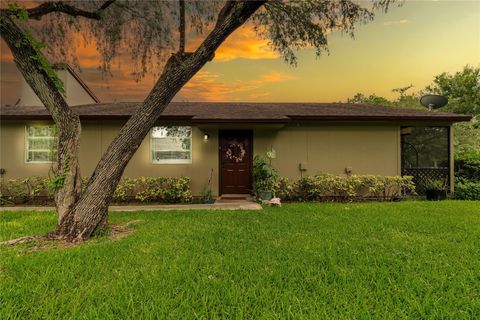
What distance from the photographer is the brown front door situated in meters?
10.1

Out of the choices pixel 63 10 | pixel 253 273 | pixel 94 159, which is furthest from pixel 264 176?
pixel 63 10

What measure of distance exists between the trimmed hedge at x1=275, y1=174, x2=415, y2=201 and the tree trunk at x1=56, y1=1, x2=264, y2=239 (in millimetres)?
5201

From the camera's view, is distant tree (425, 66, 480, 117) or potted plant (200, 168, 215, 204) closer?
potted plant (200, 168, 215, 204)

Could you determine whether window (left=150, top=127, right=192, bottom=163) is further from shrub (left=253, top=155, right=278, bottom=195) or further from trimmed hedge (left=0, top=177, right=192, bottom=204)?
shrub (left=253, top=155, right=278, bottom=195)

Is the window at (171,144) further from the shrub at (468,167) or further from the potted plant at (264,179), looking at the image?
the shrub at (468,167)

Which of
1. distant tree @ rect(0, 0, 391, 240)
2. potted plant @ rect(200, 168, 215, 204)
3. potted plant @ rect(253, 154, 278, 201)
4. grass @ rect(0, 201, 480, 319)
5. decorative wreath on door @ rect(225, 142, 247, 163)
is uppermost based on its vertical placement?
distant tree @ rect(0, 0, 391, 240)

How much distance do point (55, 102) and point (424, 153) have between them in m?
14.4

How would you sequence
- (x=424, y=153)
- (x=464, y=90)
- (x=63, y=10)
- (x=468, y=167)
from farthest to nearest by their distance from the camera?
1. (x=464, y=90)
2. (x=424, y=153)
3. (x=468, y=167)
4. (x=63, y=10)

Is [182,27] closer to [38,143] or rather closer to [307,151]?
[307,151]

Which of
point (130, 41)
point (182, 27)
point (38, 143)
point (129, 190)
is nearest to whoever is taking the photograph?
point (182, 27)

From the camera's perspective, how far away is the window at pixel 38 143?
978 centimetres

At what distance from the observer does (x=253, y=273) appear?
3.27 m

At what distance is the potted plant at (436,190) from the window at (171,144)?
8.45 metres

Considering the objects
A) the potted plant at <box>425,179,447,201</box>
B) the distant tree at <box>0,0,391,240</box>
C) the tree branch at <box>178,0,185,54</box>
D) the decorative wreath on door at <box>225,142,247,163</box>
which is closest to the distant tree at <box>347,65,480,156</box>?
the potted plant at <box>425,179,447,201</box>
